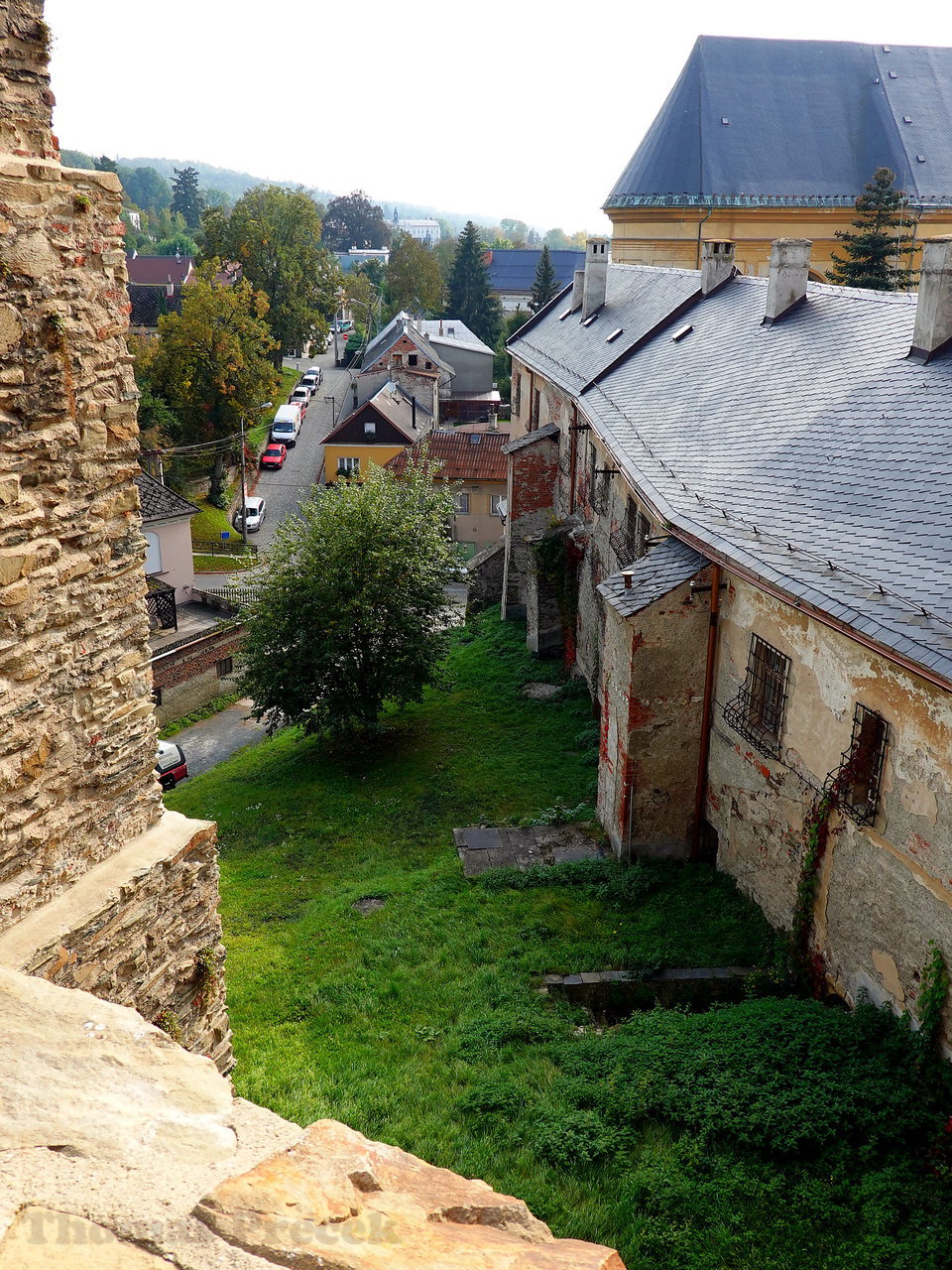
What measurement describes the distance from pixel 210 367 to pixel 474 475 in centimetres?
1097

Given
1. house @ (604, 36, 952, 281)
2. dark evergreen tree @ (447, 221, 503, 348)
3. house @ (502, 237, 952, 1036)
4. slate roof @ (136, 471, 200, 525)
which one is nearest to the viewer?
house @ (502, 237, 952, 1036)

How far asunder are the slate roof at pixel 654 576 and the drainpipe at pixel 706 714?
361 millimetres

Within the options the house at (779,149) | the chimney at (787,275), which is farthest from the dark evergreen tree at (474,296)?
the chimney at (787,275)

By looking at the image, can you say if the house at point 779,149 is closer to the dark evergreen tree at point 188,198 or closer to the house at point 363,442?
the house at point 363,442

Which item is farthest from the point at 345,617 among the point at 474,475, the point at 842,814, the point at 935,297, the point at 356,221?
the point at 356,221

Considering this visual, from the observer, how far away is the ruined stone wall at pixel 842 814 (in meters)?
7.64

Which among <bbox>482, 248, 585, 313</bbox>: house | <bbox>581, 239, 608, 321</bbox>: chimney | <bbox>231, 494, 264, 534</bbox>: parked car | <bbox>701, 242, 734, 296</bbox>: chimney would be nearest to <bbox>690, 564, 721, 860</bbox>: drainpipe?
<bbox>701, 242, 734, 296</bbox>: chimney

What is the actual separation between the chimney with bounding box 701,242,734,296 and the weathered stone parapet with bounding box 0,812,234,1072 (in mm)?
16791

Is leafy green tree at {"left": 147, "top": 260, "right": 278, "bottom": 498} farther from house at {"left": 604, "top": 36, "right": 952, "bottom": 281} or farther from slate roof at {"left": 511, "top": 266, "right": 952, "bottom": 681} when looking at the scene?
slate roof at {"left": 511, "top": 266, "right": 952, "bottom": 681}

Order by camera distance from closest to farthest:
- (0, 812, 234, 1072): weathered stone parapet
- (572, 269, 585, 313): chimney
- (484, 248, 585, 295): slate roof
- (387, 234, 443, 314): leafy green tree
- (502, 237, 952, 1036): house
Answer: (0, 812, 234, 1072): weathered stone parapet < (502, 237, 952, 1036): house < (572, 269, 585, 313): chimney < (387, 234, 443, 314): leafy green tree < (484, 248, 585, 295): slate roof

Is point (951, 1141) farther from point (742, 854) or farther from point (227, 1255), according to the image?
point (227, 1255)

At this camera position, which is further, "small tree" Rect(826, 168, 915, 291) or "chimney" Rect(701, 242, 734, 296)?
"small tree" Rect(826, 168, 915, 291)

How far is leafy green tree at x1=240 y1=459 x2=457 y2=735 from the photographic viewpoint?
17625 mm

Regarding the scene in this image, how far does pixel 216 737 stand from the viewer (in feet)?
75.8
